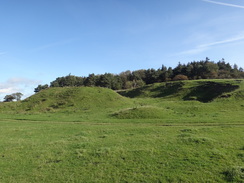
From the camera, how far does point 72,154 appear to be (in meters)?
11.8

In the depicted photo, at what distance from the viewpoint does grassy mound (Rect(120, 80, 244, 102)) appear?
48.3m

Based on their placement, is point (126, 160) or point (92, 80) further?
point (92, 80)

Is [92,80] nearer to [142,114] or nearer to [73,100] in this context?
[73,100]

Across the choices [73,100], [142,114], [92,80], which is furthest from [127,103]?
[92,80]

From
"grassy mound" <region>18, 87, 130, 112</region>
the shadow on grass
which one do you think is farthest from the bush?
"grassy mound" <region>18, 87, 130, 112</region>

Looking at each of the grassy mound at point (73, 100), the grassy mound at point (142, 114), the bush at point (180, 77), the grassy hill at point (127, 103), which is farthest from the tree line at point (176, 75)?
the grassy mound at point (142, 114)

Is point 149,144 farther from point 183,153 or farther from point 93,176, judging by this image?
point 93,176

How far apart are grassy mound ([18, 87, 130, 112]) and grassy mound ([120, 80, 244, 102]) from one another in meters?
19.1

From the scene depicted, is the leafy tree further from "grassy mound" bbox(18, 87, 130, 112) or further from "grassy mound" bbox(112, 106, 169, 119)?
"grassy mound" bbox(112, 106, 169, 119)

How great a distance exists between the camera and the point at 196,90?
5838cm

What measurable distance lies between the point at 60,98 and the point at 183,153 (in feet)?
145

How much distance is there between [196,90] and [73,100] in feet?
125

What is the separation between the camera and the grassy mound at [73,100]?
44.3 m

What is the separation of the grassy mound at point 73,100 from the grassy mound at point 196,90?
1914 cm
